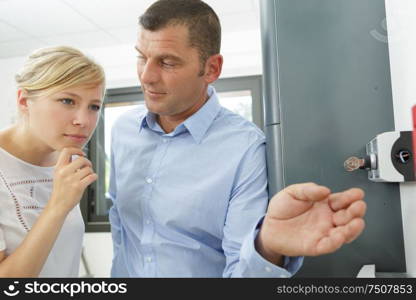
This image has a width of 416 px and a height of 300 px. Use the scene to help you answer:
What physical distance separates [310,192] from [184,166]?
0.33 meters

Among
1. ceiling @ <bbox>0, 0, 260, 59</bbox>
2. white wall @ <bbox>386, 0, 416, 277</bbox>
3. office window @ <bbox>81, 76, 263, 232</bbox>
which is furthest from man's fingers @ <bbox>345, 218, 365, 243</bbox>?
office window @ <bbox>81, 76, 263, 232</bbox>

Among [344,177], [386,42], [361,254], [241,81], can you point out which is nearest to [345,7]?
[386,42]

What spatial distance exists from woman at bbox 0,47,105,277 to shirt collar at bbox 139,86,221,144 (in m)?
0.11

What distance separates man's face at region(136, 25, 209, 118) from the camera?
2.06 feet

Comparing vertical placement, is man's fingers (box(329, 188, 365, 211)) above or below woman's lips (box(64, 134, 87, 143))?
below

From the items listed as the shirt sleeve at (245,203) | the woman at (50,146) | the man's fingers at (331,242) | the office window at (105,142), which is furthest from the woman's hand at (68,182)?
the office window at (105,142)

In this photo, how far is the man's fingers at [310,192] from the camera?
33 cm

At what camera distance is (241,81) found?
6.25 ft

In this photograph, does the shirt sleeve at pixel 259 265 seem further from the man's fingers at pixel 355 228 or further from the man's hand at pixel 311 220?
the man's fingers at pixel 355 228

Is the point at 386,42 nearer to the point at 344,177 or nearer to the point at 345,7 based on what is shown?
the point at 345,7

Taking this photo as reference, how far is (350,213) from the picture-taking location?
1.09 feet

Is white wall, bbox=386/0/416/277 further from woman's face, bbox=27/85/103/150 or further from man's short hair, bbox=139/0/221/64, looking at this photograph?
woman's face, bbox=27/85/103/150

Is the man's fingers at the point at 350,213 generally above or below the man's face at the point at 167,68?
below

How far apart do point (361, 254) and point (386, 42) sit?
0.29m
